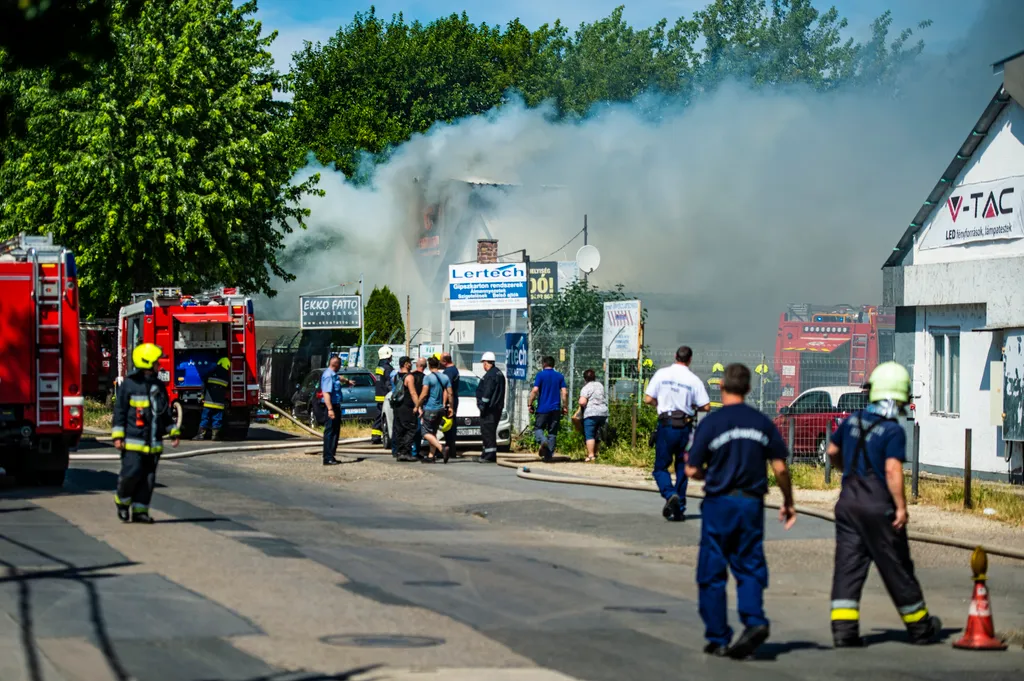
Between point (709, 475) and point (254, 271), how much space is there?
1235 inches

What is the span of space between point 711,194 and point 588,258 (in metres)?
14.1

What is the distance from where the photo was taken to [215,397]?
85.9 feet

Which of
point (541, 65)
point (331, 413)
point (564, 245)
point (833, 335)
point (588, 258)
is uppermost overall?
point (541, 65)

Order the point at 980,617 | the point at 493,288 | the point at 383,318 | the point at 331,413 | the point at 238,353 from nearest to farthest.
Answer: the point at 980,617 < the point at 331,413 < the point at 238,353 < the point at 493,288 < the point at 383,318

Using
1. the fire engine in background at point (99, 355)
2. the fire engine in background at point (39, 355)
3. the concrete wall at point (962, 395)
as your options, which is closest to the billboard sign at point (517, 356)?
the concrete wall at point (962, 395)

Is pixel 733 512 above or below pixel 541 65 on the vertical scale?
below

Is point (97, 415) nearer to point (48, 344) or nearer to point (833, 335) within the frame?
point (48, 344)

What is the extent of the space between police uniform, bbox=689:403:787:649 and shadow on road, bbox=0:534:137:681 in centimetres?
327

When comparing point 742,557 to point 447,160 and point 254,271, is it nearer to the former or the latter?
point 254,271

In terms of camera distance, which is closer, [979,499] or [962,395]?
[979,499]

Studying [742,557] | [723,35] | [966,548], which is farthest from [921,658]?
[723,35]

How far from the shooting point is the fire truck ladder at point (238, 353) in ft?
87.6

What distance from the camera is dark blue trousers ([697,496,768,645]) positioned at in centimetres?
763

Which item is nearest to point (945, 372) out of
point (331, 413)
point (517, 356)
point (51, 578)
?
point (517, 356)
